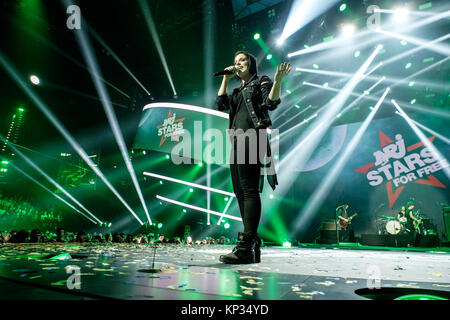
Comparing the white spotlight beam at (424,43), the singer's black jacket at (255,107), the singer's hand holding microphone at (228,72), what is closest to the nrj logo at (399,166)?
the white spotlight beam at (424,43)

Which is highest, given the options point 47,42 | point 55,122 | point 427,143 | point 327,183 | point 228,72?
point 47,42

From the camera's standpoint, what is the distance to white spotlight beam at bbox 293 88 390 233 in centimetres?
977

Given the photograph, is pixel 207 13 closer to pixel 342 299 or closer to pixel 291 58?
pixel 291 58

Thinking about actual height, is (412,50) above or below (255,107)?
above

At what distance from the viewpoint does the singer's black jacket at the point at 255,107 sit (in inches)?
87.0

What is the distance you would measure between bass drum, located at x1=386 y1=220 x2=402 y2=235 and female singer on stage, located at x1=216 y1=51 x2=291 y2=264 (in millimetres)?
8155

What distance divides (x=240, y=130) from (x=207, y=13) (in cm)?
503

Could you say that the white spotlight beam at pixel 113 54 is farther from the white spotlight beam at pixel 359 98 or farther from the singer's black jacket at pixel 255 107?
the white spotlight beam at pixel 359 98

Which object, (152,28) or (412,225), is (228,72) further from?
(412,225)

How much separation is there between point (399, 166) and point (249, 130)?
921cm

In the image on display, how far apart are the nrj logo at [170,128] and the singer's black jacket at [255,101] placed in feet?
19.8

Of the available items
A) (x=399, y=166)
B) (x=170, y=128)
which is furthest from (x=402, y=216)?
(x=170, y=128)

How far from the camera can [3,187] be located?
922 cm

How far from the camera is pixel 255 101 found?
7.61 feet
